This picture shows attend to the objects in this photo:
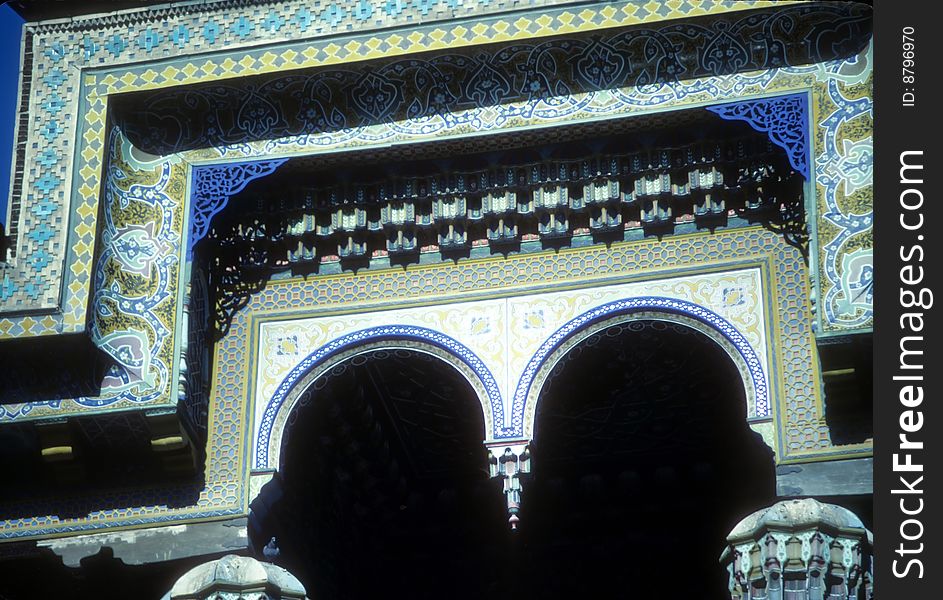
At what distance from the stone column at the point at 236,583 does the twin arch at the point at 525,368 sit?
820 mm

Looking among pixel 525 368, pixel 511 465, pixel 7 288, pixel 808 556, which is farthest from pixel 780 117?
pixel 7 288

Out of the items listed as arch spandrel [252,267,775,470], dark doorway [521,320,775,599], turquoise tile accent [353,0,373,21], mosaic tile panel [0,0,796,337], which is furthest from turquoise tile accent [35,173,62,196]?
dark doorway [521,320,775,599]

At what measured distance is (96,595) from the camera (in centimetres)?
1073

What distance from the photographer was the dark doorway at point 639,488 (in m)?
11.6

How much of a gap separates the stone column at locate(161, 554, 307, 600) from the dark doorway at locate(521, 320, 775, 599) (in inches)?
84.4

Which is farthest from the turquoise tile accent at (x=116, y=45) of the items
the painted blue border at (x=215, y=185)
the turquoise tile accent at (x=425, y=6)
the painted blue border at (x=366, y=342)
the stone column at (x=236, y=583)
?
the stone column at (x=236, y=583)

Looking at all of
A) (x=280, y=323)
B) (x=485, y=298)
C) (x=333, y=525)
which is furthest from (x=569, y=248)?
(x=333, y=525)

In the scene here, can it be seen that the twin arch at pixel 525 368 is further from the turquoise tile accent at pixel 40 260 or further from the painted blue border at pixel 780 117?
the turquoise tile accent at pixel 40 260

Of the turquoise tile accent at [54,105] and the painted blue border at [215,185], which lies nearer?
the painted blue border at [215,185]

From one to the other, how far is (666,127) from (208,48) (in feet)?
7.70

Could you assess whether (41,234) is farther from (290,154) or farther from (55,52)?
(290,154)

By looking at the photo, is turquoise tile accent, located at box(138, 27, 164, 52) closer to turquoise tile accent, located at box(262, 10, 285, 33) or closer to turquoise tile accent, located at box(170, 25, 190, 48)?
turquoise tile accent, located at box(170, 25, 190, 48)

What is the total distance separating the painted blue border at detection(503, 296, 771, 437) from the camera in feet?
33.8

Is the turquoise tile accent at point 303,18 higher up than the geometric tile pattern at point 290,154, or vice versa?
the turquoise tile accent at point 303,18
